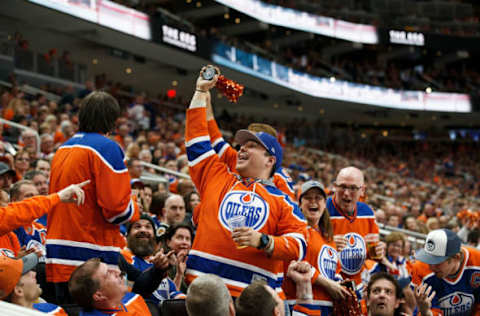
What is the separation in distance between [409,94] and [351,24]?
434cm

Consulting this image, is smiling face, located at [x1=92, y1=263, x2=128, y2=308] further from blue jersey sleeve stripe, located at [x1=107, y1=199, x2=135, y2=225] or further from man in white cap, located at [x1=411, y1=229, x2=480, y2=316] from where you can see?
man in white cap, located at [x1=411, y1=229, x2=480, y2=316]

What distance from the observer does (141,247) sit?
4.38m

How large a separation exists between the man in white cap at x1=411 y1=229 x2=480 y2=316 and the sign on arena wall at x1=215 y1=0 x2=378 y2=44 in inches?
647

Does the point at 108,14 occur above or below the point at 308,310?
above

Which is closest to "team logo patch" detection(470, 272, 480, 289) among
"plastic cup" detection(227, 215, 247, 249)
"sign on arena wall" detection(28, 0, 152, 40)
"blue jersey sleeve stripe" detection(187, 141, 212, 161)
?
"plastic cup" detection(227, 215, 247, 249)

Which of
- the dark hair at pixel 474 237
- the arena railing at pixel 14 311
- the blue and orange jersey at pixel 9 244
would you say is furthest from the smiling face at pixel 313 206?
the dark hair at pixel 474 237

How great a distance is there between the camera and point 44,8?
520 inches

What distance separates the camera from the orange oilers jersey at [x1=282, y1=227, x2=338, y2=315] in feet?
12.0

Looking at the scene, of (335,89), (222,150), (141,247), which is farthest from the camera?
(335,89)

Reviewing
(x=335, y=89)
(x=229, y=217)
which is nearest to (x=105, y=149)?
(x=229, y=217)

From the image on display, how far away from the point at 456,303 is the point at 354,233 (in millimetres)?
861

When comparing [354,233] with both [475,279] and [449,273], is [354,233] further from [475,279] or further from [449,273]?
[475,279]

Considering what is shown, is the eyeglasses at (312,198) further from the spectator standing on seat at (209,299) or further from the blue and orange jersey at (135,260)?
the spectator standing on seat at (209,299)

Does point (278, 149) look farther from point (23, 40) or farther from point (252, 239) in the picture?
point (23, 40)
